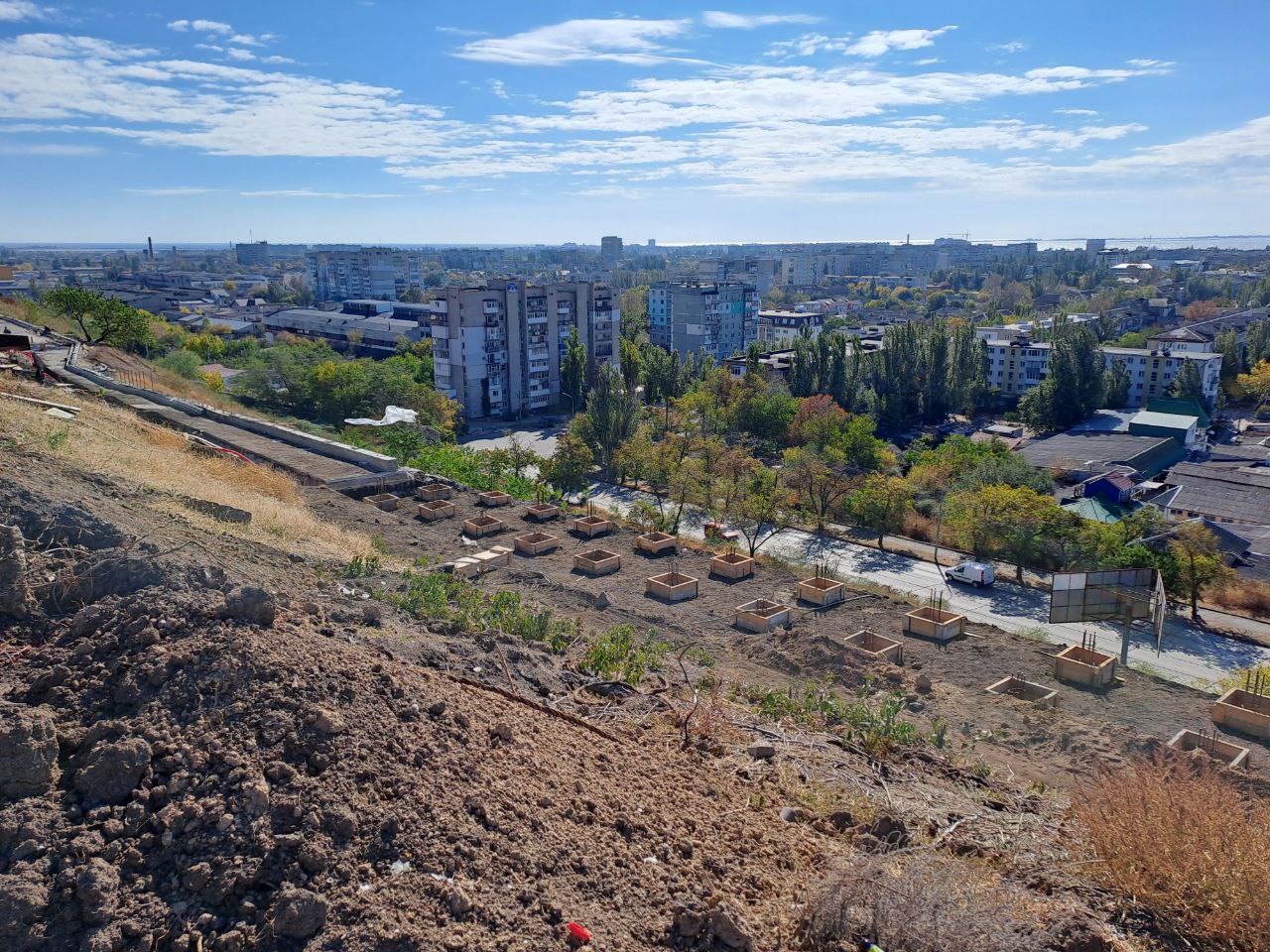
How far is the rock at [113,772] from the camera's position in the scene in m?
4.02

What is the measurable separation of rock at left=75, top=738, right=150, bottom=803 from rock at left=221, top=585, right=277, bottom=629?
1223 millimetres

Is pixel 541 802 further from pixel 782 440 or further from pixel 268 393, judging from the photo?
pixel 268 393

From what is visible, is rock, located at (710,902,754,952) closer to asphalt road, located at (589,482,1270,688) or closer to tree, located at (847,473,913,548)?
asphalt road, located at (589,482,1270,688)

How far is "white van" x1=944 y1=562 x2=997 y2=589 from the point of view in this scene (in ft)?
58.6

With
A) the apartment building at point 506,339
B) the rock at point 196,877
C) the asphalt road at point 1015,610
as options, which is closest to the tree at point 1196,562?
the asphalt road at point 1015,610

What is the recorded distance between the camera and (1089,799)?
5.46 meters

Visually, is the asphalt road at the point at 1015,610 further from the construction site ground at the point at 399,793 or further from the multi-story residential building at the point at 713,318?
the multi-story residential building at the point at 713,318

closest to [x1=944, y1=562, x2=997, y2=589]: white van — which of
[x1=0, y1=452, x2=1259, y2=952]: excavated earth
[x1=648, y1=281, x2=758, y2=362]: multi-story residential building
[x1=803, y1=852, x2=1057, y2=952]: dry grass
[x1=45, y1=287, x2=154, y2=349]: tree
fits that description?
[x1=0, y1=452, x2=1259, y2=952]: excavated earth

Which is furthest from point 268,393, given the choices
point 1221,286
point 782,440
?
point 1221,286

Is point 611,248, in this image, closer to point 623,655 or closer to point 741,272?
point 741,272

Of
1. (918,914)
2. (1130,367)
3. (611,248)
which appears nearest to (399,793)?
(918,914)

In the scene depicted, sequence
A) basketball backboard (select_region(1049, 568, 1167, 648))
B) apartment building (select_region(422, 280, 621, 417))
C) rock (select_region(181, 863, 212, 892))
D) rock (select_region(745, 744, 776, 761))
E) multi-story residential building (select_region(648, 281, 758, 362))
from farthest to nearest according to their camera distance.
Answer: multi-story residential building (select_region(648, 281, 758, 362)), apartment building (select_region(422, 280, 621, 417)), basketball backboard (select_region(1049, 568, 1167, 648)), rock (select_region(745, 744, 776, 761)), rock (select_region(181, 863, 212, 892))

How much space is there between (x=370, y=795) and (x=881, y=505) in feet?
58.8

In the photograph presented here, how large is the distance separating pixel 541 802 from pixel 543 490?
13.0m
